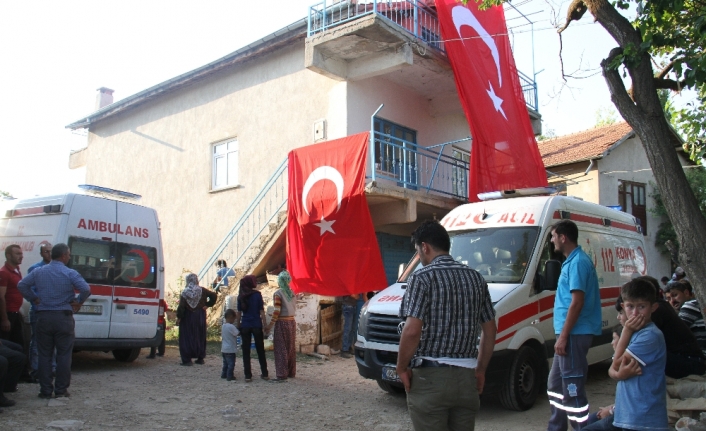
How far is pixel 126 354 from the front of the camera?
1002cm

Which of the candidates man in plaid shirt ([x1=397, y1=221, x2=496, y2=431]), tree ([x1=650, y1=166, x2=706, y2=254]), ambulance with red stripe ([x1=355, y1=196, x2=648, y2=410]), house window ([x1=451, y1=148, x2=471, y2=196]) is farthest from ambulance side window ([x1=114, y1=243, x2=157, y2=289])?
tree ([x1=650, y1=166, x2=706, y2=254])

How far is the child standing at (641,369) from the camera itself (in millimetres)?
3541

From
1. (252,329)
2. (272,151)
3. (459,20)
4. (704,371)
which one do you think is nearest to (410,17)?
(459,20)

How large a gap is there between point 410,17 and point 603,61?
236 inches

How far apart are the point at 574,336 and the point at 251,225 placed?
10518 mm

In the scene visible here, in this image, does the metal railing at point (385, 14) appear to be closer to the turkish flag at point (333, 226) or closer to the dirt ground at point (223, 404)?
the turkish flag at point (333, 226)

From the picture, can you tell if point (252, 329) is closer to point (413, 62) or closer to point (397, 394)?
point (397, 394)

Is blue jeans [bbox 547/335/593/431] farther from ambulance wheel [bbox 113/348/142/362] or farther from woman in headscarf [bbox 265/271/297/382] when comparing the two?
ambulance wheel [bbox 113/348/142/362]

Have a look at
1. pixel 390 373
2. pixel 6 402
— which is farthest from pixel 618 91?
pixel 6 402

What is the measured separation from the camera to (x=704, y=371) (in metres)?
5.02

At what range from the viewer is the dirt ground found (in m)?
6.21

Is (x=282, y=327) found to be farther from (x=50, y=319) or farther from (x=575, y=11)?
(x=575, y=11)

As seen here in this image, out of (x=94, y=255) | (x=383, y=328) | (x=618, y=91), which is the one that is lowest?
(x=383, y=328)

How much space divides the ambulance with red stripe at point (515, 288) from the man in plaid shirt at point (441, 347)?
223 cm
